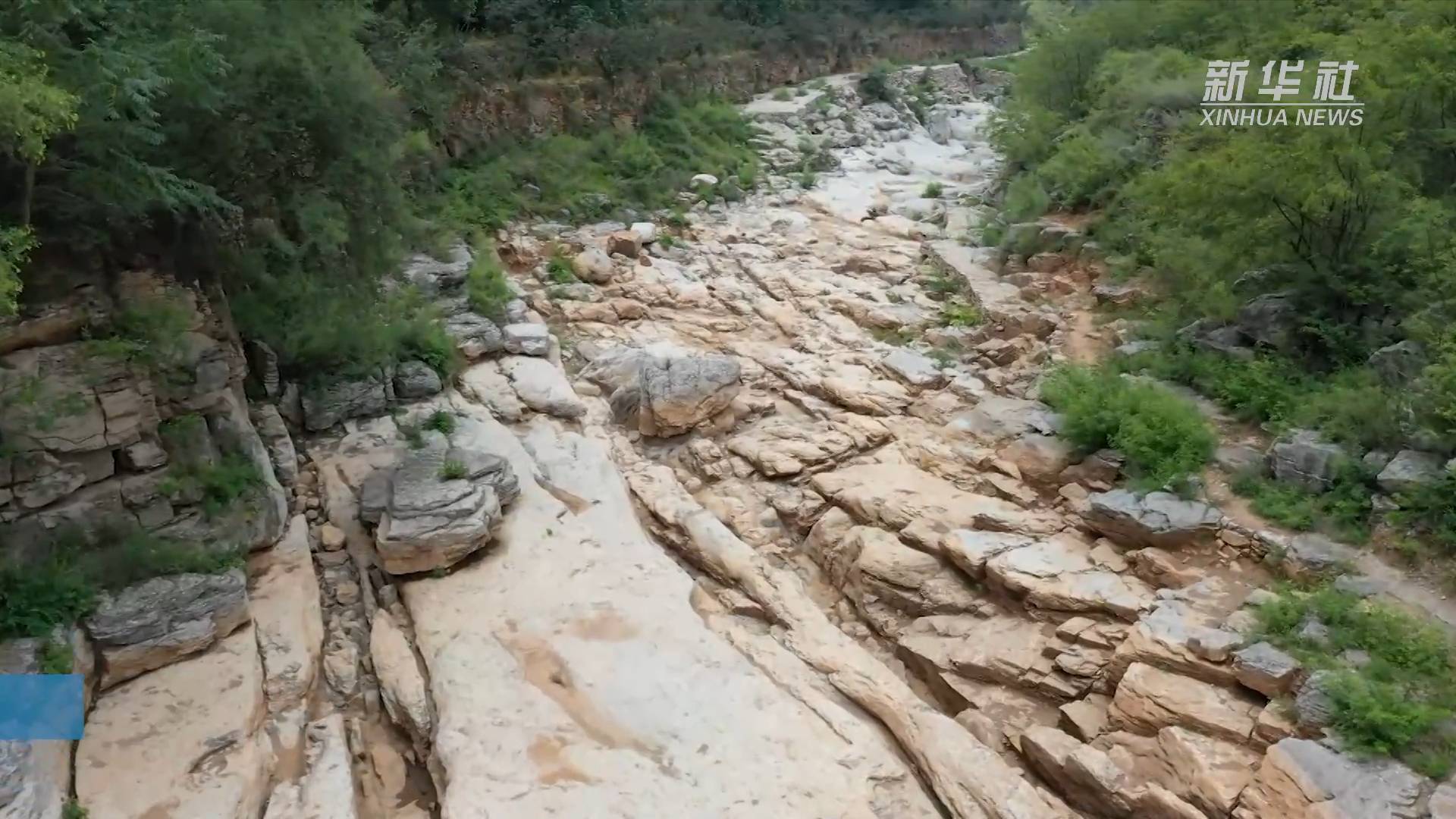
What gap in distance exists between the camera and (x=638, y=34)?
20656 millimetres

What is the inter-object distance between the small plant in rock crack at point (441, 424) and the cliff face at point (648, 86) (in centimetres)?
832

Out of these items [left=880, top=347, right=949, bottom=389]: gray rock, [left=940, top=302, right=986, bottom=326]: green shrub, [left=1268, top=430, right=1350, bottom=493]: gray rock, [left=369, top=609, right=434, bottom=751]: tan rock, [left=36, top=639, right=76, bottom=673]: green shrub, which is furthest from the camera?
[left=940, top=302, right=986, bottom=326]: green shrub

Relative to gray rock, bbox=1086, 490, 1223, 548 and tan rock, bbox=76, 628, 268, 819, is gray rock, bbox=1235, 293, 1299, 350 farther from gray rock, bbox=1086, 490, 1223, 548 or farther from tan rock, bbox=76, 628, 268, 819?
tan rock, bbox=76, 628, 268, 819

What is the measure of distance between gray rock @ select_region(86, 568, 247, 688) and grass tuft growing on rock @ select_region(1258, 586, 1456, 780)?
8.18m

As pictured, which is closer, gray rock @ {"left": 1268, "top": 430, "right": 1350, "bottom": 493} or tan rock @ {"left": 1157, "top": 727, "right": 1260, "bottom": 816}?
tan rock @ {"left": 1157, "top": 727, "right": 1260, "bottom": 816}

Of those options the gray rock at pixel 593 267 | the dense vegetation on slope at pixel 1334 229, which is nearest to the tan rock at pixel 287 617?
the gray rock at pixel 593 267

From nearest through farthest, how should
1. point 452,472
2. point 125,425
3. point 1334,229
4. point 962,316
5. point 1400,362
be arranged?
point 125,425 → point 1400,362 → point 452,472 → point 1334,229 → point 962,316

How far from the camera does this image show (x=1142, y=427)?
344 inches

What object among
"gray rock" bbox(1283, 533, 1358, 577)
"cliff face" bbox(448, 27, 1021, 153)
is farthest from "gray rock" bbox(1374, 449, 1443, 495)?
"cliff face" bbox(448, 27, 1021, 153)

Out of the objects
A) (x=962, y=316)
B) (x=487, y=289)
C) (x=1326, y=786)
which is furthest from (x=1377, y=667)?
(x=487, y=289)

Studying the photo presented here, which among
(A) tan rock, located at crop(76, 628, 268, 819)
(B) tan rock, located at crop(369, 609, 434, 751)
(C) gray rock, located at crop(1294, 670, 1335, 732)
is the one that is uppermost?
(C) gray rock, located at crop(1294, 670, 1335, 732)

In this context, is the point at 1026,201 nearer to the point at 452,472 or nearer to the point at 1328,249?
the point at 1328,249

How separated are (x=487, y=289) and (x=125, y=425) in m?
6.16

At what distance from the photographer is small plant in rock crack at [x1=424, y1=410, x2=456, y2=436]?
10328 millimetres
